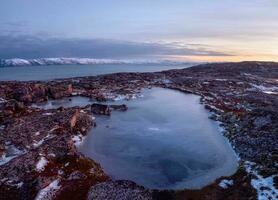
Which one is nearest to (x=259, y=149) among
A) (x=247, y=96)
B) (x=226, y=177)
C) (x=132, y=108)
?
(x=226, y=177)

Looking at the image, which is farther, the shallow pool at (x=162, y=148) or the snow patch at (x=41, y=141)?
the snow patch at (x=41, y=141)

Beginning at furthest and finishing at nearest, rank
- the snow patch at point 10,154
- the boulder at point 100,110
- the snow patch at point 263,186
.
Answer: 1. the boulder at point 100,110
2. the snow patch at point 10,154
3. the snow patch at point 263,186

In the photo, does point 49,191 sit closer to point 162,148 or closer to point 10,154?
point 10,154

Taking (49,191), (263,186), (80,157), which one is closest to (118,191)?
(49,191)

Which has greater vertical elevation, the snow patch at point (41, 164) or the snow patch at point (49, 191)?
the snow patch at point (41, 164)

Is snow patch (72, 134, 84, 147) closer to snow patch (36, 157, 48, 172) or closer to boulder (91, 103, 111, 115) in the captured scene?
snow patch (36, 157, 48, 172)

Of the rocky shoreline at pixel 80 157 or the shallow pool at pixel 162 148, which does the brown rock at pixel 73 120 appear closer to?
the rocky shoreline at pixel 80 157

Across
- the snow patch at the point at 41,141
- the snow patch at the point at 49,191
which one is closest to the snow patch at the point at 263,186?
the snow patch at the point at 49,191
